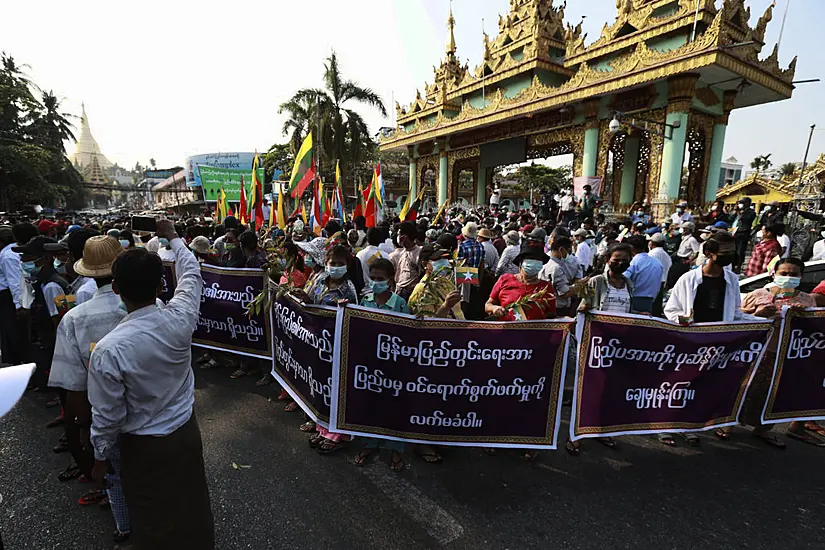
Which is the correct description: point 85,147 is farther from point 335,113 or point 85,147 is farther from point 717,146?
point 717,146

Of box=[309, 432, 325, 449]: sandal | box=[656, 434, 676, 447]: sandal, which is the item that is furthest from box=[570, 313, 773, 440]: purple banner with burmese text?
box=[309, 432, 325, 449]: sandal

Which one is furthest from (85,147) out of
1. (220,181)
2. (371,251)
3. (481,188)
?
(371,251)

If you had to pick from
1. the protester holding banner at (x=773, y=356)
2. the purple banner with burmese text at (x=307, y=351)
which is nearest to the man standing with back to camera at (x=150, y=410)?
the purple banner with burmese text at (x=307, y=351)

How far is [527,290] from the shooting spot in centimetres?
357

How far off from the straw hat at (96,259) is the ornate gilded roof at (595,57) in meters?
14.1

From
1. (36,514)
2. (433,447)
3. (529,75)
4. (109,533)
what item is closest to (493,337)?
(433,447)

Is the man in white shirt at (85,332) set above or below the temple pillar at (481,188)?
below

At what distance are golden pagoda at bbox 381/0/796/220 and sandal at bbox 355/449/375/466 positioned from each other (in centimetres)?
954

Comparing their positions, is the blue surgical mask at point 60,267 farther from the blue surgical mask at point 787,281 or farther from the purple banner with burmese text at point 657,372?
the blue surgical mask at point 787,281

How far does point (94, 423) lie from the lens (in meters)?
1.75

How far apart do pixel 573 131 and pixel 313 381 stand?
18.5m

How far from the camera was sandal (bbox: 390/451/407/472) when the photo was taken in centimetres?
311

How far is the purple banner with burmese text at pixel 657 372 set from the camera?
9.74 ft

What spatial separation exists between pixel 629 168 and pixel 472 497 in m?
20.9
